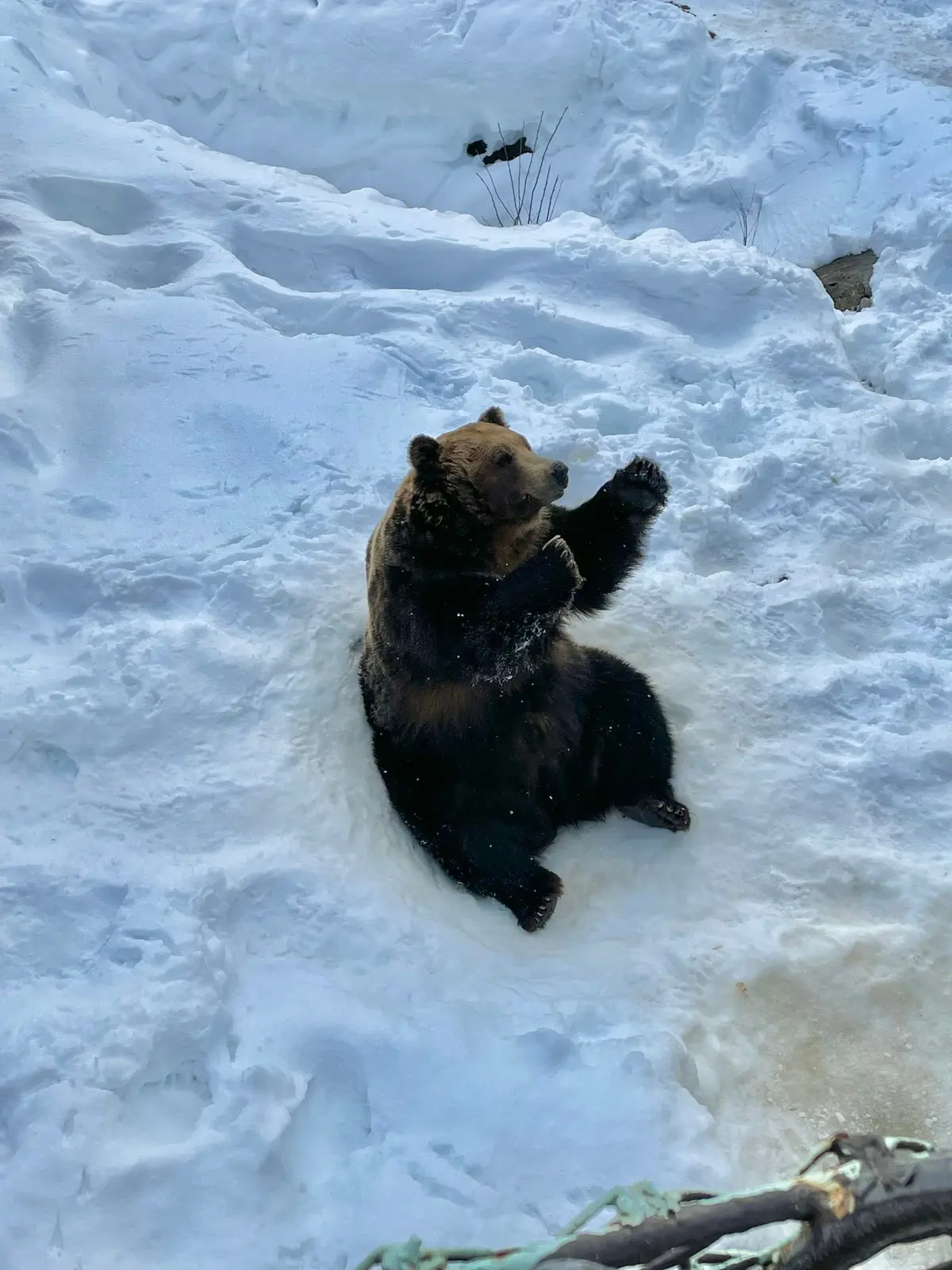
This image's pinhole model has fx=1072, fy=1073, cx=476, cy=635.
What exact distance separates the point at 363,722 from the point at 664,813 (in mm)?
1116

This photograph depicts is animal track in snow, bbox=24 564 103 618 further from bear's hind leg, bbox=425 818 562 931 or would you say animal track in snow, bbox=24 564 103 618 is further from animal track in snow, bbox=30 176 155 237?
animal track in snow, bbox=30 176 155 237

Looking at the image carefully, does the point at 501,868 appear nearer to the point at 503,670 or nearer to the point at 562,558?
the point at 503,670

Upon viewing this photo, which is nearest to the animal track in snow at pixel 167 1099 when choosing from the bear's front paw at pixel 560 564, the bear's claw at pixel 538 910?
the bear's claw at pixel 538 910

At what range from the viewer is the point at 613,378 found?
17.0 feet

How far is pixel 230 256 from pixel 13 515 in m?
2.12

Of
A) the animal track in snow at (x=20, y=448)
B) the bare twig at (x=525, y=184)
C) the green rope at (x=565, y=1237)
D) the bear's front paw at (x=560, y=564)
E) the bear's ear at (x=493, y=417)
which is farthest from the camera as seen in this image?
the bare twig at (x=525, y=184)

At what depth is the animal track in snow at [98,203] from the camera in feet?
18.2

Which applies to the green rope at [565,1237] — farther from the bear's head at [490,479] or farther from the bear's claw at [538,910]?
the bear's head at [490,479]

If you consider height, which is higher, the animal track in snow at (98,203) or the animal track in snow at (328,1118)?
the animal track in snow at (98,203)

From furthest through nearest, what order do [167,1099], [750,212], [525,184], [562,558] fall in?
[525,184] < [750,212] < [562,558] < [167,1099]

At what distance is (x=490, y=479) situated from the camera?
3.43 m

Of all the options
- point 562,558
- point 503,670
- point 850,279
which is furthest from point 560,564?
point 850,279

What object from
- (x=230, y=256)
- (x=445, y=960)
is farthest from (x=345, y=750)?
(x=230, y=256)

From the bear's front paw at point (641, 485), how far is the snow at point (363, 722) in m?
0.73
